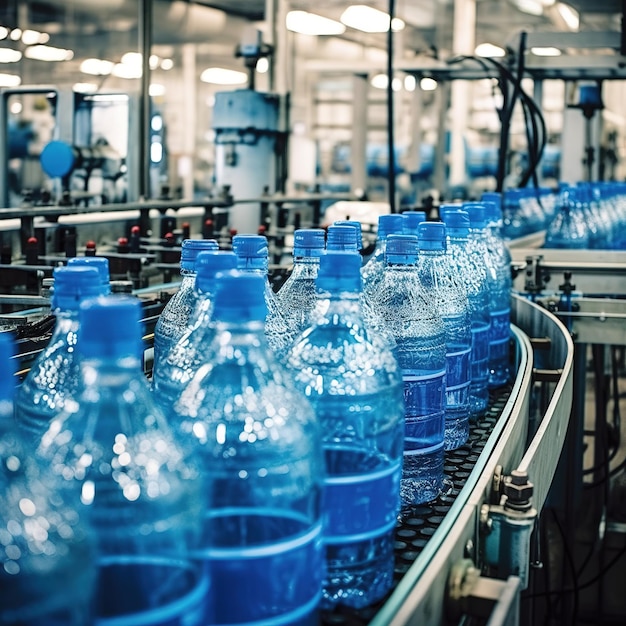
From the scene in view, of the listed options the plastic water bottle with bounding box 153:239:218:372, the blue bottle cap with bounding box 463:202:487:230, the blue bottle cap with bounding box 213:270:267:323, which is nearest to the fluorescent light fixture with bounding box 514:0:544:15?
the blue bottle cap with bounding box 463:202:487:230

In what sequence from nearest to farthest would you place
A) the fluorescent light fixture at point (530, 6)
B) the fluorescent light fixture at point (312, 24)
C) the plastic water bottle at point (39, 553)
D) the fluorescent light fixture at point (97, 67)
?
1. the plastic water bottle at point (39, 553)
2. the fluorescent light fixture at point (312, 24)
3. the fluorescent light fixture at point (530, 6)
4. the fluorescent light fixture at point (97, 67)

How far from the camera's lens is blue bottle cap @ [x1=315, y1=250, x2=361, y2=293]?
76 cm

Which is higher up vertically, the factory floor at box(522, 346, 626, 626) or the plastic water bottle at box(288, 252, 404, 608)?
the plastic water bottle at box(288, 252, 404, 608)

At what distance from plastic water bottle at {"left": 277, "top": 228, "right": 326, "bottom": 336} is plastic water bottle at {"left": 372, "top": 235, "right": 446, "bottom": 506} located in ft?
0.27

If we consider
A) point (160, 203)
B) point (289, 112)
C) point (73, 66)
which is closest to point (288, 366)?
point (160, 203)

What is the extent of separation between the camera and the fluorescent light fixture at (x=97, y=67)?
9289 millimetres

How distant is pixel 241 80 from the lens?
11.4m

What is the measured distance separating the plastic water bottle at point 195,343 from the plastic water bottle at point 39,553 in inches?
11.3

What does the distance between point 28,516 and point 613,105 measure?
11.2m

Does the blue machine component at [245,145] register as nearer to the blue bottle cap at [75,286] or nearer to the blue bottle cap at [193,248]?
the blue bottle cap at [193,248]

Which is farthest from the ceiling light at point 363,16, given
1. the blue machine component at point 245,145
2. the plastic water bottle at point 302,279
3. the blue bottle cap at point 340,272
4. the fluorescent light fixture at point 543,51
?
the blue bottle cap at point 340,272

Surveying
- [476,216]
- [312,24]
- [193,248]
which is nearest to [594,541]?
[476,216]

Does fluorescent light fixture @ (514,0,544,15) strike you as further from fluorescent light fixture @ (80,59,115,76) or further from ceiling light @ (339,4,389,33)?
fluorescent light fixture @ (80,59,115,76)

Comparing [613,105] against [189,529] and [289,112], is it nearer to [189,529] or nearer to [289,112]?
[289,112]
